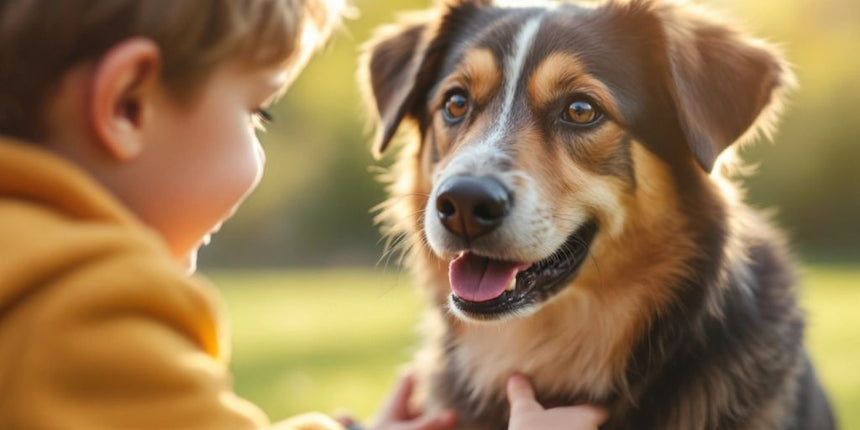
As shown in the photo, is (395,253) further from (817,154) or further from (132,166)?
(817,154)

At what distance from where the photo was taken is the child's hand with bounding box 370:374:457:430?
2.94m

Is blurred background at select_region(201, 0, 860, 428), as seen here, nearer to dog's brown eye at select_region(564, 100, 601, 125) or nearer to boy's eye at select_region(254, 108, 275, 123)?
dog's brown eye at select_region(564, 100, 601, 125)

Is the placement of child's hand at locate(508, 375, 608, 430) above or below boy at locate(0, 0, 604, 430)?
below

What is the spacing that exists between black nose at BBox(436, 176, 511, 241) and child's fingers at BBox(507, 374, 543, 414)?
1.56 ft

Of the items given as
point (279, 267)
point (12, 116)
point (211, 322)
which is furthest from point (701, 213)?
point (279, 267)

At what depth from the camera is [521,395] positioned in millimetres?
2793

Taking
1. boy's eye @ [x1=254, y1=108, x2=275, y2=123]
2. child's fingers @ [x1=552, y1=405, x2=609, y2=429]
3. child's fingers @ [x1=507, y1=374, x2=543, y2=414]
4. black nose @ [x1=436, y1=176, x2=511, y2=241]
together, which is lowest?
Answer: child's fingers @ [x1=552, y1=405, x2=609, y2=429]

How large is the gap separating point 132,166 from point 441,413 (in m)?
1.46

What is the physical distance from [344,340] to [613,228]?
476cm

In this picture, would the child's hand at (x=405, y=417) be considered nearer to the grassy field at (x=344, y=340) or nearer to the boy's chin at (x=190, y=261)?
the grassy field at (x=344, y=340)

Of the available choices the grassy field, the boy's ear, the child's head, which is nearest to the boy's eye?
the child's head

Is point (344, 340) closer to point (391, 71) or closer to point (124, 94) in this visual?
point (391, 71)

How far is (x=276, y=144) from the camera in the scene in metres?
20.2

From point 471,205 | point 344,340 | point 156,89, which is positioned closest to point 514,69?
point 471,205
